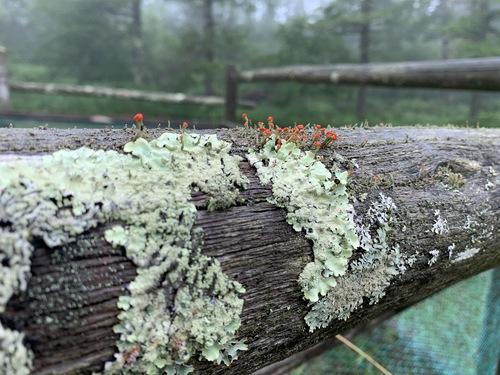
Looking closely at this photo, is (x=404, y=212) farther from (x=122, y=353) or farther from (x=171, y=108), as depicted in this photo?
(x=171, y=108)

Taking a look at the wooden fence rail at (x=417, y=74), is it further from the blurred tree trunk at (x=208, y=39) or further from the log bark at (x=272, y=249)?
the blurred tree trunk at (x=208, y=39)

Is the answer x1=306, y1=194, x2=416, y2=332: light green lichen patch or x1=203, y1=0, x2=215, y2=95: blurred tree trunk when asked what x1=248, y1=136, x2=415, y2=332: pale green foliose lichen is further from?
Answer: x1=203, y1=0, x2=215, y2=95: blurred tree trunk

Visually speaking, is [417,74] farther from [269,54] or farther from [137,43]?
[137,43]

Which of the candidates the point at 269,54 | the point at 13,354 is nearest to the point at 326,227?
the point at 13,354

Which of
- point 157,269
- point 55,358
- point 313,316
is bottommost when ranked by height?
point 313,316

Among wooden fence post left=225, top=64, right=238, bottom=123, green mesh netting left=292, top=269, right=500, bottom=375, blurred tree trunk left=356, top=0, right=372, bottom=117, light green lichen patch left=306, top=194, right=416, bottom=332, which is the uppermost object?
blurred tree trunk left=356, top=0, right=372, bottom=117

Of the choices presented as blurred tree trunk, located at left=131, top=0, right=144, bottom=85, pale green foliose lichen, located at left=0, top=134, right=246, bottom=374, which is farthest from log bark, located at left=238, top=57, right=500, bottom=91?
blurred tree trunk, located at left=131, top=0, right=144, bottom=85

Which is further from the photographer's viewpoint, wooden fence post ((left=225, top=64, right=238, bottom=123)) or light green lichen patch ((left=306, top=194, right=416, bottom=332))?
wooden fence post ((left=225, top=64, right=238, bottom=123))

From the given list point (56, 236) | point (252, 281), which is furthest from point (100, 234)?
point (252, 281)
